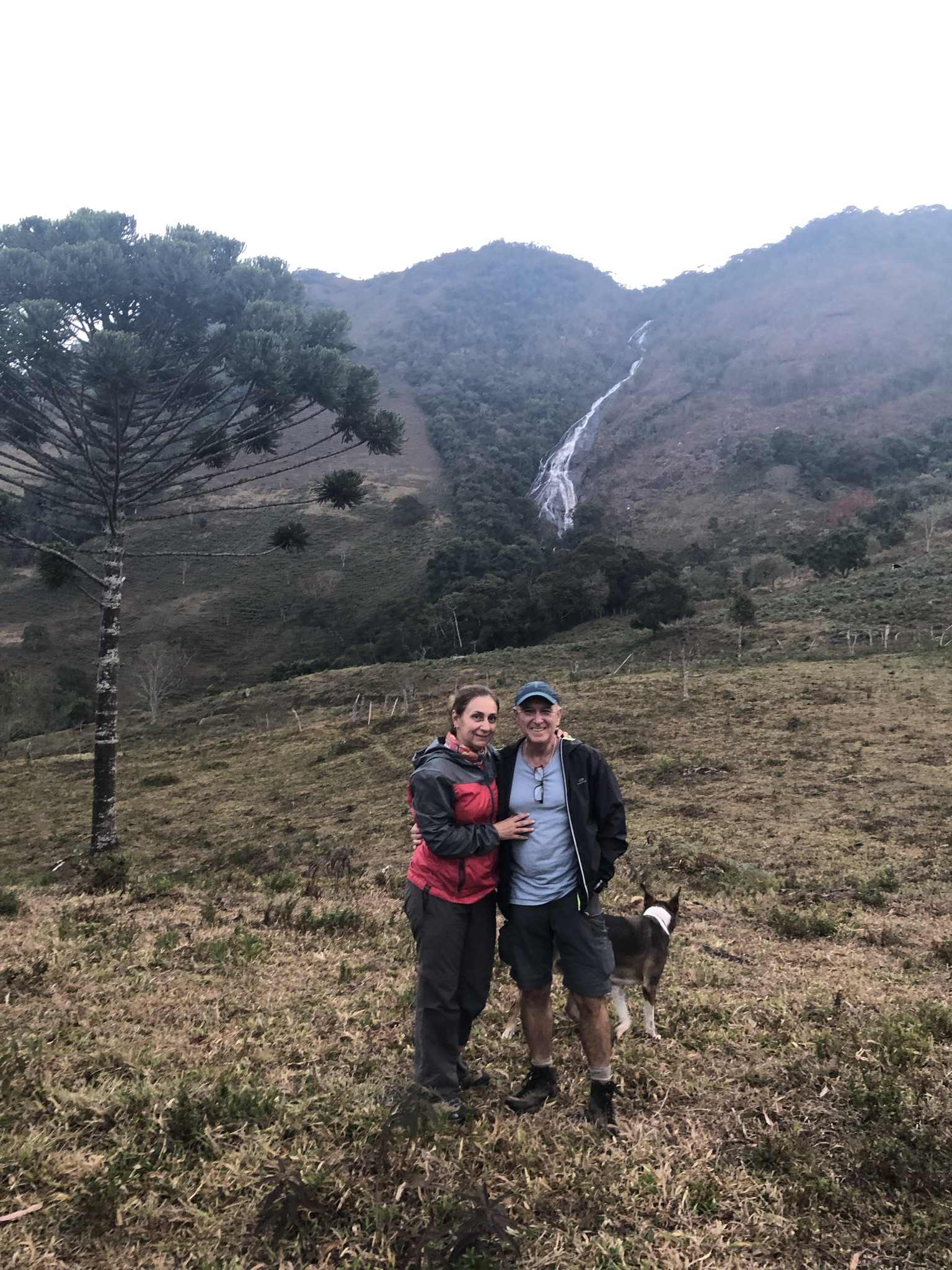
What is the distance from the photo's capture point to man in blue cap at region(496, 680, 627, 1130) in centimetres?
332

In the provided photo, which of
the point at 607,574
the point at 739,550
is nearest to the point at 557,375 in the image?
the point at 739,550

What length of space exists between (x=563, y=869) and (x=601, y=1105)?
118 cm

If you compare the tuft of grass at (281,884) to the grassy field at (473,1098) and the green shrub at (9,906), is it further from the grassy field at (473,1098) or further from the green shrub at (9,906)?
the green shrub at (9,906)

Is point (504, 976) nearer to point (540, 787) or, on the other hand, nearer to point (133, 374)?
point (540, 787)

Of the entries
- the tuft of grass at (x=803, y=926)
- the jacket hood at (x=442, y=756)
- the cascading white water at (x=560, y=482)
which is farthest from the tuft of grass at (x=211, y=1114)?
the cascading white water at (x=560, y=482)

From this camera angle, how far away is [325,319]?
1484 cm

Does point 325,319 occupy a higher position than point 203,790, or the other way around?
point 325,319

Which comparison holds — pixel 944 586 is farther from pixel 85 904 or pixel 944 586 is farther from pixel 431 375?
pixel 431 375

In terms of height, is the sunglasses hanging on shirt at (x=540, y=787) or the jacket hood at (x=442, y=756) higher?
the jacket hood at (x=442, y=756)

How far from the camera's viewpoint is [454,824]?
3.27 meters

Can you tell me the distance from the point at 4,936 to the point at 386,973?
385 centimetres

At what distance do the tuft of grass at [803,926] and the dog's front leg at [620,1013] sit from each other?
307cm

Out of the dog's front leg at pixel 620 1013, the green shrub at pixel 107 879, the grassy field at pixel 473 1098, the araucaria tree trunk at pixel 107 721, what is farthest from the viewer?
the araucaria tree trunk at pixel 107 721

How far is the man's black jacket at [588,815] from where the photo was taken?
330 cm
